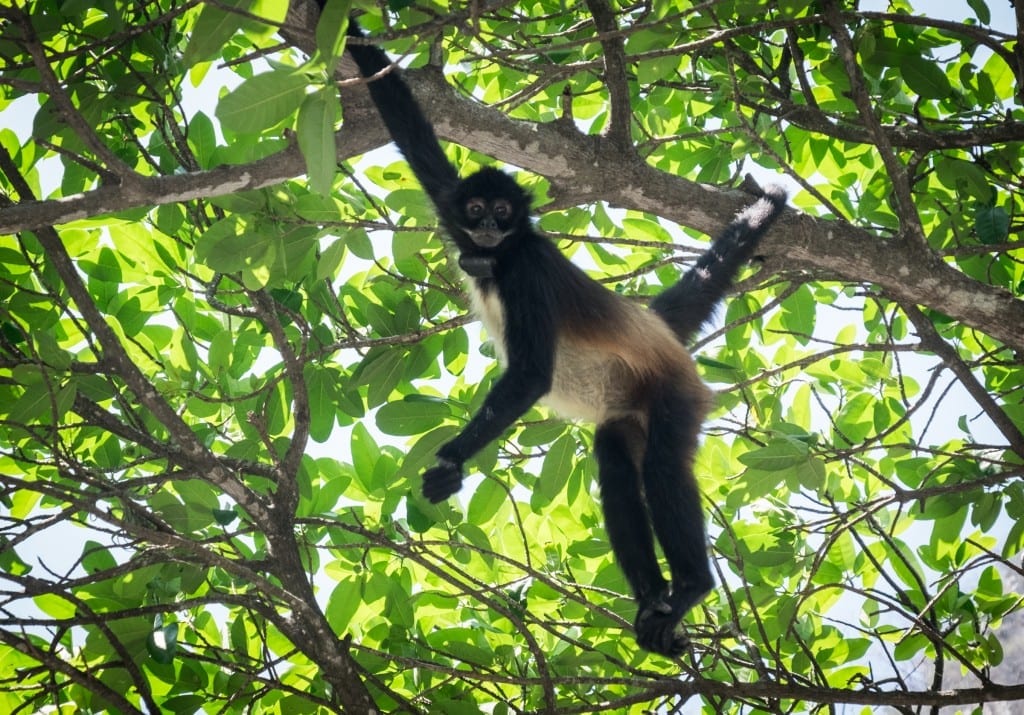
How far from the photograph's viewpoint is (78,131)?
312 centimetres

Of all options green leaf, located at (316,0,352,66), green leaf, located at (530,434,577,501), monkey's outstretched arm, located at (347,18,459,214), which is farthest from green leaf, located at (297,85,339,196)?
green leaf, located at (530,434,577,501)

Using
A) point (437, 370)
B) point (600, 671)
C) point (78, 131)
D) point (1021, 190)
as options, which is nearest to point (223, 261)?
point (78, 131)

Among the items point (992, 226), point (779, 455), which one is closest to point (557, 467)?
point (779, 455)

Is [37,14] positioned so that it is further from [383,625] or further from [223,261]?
[383,625]

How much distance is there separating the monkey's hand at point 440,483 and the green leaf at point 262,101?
6.25ft

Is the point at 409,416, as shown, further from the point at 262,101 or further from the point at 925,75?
the point at 925,75

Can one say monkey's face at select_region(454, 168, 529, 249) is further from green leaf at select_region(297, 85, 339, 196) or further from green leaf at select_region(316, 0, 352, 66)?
green leaf at select_region(316, 0, 352, 66)

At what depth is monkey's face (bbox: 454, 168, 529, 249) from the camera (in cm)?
477

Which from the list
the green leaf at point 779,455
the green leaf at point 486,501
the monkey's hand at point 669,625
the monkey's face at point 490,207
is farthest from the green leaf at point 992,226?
the green leaf at point 486,501

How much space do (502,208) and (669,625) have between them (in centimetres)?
216

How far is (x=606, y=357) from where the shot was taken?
A: 5.06m

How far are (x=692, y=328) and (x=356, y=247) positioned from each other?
1.86 meters

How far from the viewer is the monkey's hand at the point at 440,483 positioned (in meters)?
3.98

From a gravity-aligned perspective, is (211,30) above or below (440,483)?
above
